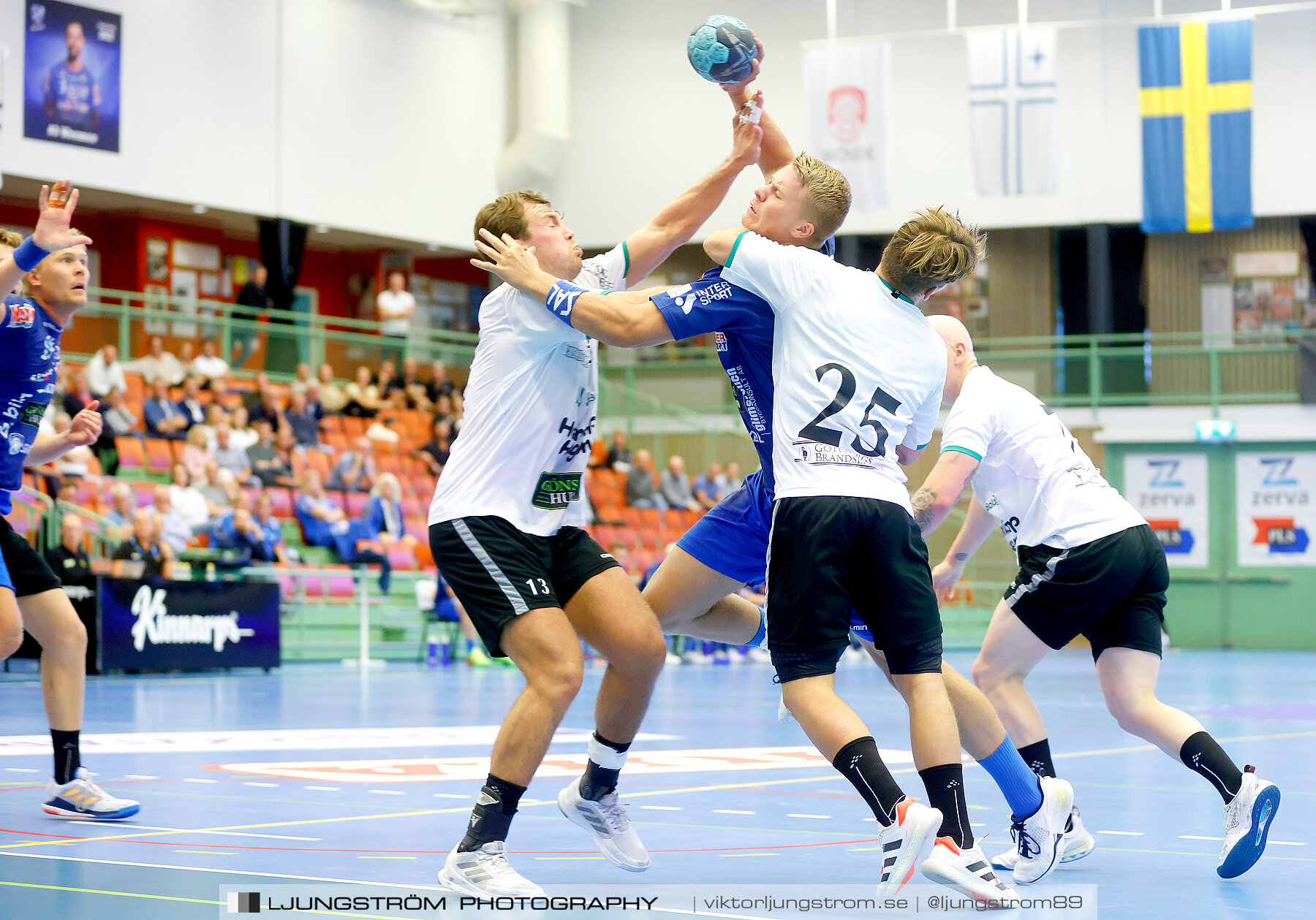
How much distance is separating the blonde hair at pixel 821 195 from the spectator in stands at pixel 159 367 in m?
16.9

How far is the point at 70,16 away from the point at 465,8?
25.3 feet

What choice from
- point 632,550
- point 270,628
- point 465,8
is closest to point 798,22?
point 465,8

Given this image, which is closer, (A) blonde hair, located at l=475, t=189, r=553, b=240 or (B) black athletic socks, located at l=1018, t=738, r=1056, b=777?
(A) blonde hair, located at l=475, t=189, r=553, b=240

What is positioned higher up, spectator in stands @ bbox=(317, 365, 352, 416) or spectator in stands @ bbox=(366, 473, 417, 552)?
spectator in stands @ bbox=(317, 365, 352, 416)

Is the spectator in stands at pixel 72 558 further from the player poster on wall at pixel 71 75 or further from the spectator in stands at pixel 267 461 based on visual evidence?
the player poster on wall at pixel 71 75

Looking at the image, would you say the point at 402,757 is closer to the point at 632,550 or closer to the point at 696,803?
the point at 696,803

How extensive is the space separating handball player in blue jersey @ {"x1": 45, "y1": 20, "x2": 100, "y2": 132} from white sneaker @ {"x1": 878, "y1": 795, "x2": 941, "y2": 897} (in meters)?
20.7

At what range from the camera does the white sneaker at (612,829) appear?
485cm

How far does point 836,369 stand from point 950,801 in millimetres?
1257

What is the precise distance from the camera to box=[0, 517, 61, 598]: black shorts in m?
5.97

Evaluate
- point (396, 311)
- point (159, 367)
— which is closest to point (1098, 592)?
point (159, 367)

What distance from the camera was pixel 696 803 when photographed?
6.64m

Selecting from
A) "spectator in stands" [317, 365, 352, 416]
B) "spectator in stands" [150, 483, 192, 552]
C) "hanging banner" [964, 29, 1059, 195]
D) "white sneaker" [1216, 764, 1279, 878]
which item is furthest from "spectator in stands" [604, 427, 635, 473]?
"white sneaker" [1216, 764, 1279, 878]

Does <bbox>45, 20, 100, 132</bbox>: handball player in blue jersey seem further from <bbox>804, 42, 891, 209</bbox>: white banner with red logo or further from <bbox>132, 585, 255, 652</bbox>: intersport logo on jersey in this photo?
<bbox>804, 42, 891, 209</bbox>: white banner with red logo
